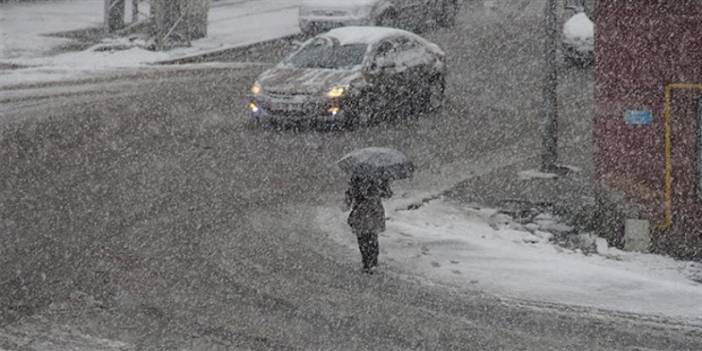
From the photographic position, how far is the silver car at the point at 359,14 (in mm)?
28109

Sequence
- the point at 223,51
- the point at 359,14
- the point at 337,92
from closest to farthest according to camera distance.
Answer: the point at 337,92 → the point at 223,51 → the point at 359,14

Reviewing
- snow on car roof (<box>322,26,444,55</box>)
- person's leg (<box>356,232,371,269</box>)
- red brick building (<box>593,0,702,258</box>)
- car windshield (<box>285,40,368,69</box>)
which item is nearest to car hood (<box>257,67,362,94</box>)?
car windshield (<box>285,40,368,69</box>)

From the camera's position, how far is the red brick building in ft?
42.2

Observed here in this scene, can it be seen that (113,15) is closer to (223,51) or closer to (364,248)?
(223,51)

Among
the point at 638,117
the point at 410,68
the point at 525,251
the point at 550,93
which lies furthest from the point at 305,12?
the point at 525,251

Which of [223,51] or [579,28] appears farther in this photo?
[223,51]

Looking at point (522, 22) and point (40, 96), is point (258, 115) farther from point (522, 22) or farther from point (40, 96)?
point (522, 22)

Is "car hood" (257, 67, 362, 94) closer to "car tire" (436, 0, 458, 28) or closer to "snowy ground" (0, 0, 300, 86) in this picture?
"snowy ground" (0, 0, 300, 86)

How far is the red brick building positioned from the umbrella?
3.10 meters

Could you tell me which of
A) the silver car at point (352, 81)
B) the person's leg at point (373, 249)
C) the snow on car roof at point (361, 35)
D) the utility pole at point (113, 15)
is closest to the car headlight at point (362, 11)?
the utility pole at point (113, 15)

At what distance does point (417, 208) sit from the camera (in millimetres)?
14719

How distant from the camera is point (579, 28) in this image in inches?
969

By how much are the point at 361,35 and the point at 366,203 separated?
9319mm

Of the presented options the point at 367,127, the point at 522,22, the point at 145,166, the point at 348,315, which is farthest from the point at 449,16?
the point at 348,315
